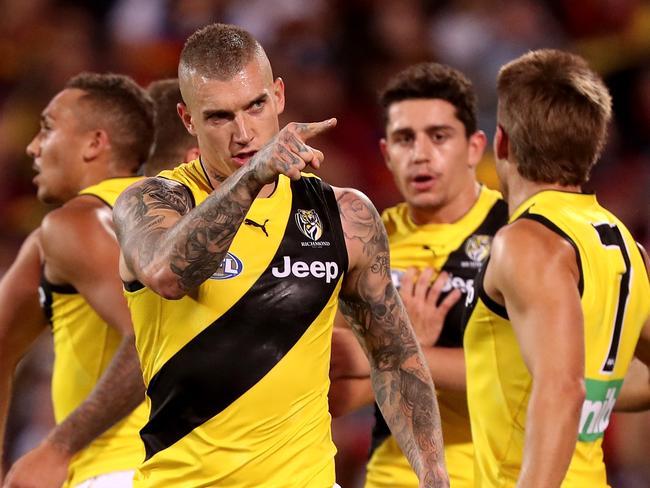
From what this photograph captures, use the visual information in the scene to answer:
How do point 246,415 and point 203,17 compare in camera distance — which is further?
point 203,17

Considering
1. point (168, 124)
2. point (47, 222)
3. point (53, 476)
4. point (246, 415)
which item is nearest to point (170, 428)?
point (246, 415)

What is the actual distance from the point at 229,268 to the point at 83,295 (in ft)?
4.63

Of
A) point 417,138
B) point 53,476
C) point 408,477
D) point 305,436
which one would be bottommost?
point 408,477

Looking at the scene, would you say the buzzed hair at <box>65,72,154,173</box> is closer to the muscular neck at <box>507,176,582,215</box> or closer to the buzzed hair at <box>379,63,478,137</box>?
the buzzed hair at <box>379,63,478,137</box>

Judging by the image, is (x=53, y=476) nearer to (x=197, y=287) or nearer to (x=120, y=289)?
(x=120, y=289)

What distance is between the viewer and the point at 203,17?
31.3ft

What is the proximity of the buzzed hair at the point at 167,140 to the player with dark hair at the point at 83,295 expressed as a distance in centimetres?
8

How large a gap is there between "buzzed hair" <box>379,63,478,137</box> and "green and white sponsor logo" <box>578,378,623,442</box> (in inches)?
71.2

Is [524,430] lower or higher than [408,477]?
higher

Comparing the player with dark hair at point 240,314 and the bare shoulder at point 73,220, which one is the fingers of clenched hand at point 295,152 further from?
the bare shoulder at point 73,220

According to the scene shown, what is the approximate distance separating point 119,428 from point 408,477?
1221mm

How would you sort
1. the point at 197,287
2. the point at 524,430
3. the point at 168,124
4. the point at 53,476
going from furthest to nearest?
the point at 168,124 → the point at 53,476 → the point at 524,430 → the point at 197,287

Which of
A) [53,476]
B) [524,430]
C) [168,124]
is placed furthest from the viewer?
[168,124]

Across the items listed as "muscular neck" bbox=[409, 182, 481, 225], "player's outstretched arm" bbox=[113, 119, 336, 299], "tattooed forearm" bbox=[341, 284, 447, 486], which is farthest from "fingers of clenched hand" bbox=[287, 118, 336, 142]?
"muscular neck" bbox=[409, 182, 481, 225]
